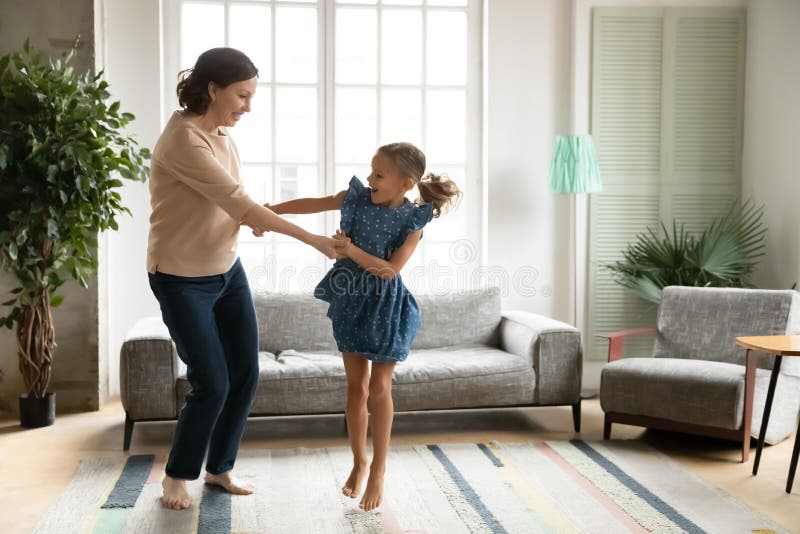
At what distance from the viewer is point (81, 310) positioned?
4.84 m

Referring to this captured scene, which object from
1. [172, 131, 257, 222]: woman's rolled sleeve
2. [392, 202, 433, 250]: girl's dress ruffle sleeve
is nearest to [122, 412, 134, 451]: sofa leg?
[172, 131, 257, 222]: woman's rolled sleeve

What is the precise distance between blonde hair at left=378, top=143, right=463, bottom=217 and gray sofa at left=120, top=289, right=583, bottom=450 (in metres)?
1.24

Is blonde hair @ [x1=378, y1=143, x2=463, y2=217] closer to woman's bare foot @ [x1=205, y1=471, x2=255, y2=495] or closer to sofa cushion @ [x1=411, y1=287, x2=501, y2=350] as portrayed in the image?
woman's bare foot @ [x1=205, y1=471, x2=255, y2=495]

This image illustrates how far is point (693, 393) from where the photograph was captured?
3.94 m

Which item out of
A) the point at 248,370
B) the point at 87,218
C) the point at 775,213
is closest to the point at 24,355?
the point at 87,218

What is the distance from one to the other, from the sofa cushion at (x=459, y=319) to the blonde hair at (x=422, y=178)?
1.64 meters

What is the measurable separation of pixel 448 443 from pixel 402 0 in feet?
9.11

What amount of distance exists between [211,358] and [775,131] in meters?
3.69

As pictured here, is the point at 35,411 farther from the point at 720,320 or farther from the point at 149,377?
the point at 720,320

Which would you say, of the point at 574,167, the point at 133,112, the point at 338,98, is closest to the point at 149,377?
the point at 133,112

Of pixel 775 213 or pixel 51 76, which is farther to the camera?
pixel 775 213

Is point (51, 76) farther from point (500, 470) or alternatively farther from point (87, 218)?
point (500, 470)

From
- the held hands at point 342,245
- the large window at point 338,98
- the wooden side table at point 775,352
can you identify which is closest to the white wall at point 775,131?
the wooden side table at point 775,352

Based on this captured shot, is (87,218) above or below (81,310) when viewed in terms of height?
above
